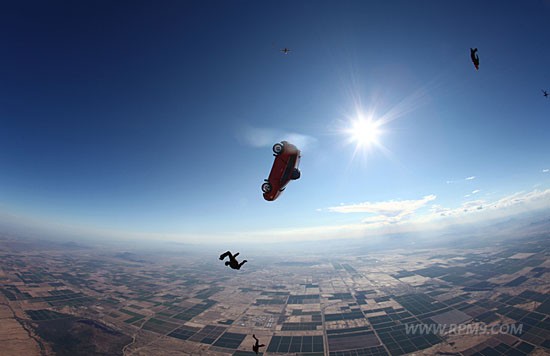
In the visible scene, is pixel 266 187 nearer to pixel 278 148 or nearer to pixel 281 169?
pixel 281 169

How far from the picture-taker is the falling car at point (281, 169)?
12.2 meters

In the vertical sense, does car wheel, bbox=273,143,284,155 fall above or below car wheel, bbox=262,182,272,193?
above

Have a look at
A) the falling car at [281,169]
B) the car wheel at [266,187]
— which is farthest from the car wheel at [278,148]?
the car wheel at [266,187]

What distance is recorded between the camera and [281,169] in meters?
12.6

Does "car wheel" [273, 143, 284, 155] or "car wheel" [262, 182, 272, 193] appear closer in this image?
"car wheel" [273, 143, 284, 155]

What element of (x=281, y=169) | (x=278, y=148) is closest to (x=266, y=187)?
(x=281, y=169)

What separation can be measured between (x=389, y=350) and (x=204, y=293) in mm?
94558

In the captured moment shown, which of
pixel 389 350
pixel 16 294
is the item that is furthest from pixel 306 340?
pixel 16 294

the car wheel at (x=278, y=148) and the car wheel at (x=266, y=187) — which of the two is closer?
the car wheel at (x=278, y=148)

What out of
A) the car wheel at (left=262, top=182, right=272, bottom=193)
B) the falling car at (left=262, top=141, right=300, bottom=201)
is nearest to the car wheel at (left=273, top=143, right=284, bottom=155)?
the falling car at (left=262, top=141, right=300, bottom=201)

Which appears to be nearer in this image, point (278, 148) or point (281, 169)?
point (278, 148)

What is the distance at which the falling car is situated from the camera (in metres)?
12.2

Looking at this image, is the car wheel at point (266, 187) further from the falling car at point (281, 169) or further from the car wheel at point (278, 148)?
the car wheel at point (278, 148)

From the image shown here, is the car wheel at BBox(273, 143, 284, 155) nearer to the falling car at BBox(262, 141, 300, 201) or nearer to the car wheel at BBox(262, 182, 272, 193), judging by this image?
the falling car at BBox(262, 141, 300, 201)
